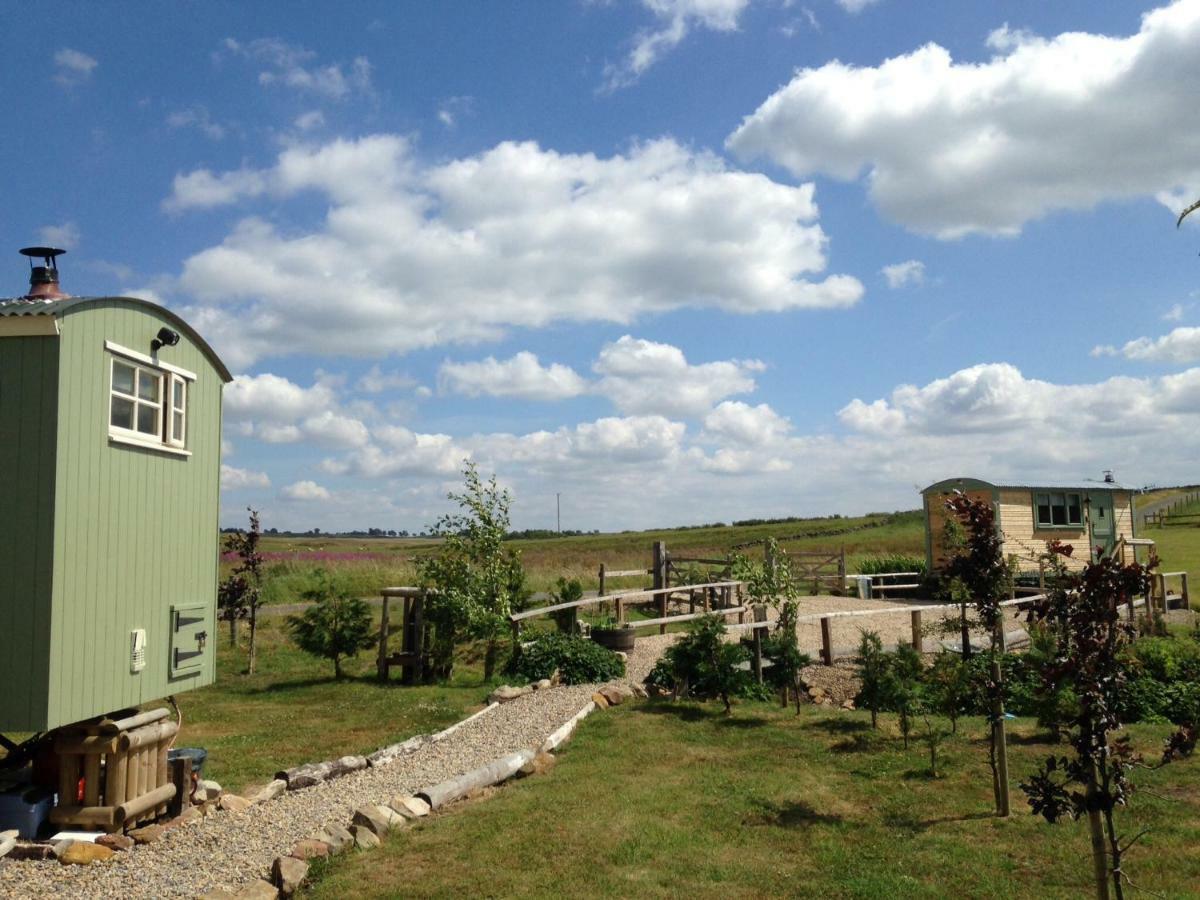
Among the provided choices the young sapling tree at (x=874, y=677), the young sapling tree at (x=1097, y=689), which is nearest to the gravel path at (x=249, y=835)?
the young sapling tree at (x=874, y=677)

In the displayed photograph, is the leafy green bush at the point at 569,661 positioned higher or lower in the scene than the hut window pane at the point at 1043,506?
lower

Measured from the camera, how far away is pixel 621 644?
16016 millimetres

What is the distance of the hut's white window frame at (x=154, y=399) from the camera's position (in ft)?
26.3

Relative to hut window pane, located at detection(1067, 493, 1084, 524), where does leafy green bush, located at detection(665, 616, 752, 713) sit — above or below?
below

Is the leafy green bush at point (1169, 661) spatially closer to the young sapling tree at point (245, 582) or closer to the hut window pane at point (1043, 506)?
the young sapling tree at point (245, 582)

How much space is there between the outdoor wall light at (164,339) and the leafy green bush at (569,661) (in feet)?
26.3

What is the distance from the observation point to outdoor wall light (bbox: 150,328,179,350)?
8.71m

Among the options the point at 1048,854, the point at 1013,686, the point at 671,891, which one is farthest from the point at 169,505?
the point at 1013,686

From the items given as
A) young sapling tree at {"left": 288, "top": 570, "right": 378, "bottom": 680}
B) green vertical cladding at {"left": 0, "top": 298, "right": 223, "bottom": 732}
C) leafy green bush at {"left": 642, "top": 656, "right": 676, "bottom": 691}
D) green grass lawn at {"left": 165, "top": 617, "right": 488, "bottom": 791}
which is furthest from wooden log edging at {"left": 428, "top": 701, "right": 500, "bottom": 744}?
young sapling tree at {"left": 288, "top": 570, "right": 378, "bottom": 680}

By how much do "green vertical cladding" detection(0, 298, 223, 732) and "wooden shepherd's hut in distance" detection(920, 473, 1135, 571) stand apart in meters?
24.5

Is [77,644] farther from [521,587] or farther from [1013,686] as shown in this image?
[1013,686]

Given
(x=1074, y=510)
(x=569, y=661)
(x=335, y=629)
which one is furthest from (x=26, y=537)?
(x=1074, y=510)

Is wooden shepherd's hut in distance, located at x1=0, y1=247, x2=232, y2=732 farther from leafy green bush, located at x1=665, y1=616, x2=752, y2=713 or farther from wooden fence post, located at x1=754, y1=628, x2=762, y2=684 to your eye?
wooden fence post, located at x1=754, y1=628, x2=762, y2=684

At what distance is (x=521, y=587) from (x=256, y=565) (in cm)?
533
